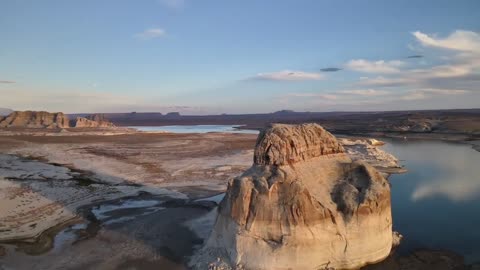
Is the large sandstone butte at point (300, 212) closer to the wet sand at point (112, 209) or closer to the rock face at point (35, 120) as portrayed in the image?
the wet sand at point (112, 209)

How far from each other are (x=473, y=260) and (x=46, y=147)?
45970 millimetres

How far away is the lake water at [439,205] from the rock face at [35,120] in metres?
80.6

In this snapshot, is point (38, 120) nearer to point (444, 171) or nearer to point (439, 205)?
point (444, 171)

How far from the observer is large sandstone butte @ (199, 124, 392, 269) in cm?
1138

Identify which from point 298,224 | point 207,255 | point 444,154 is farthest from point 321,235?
point 444,154

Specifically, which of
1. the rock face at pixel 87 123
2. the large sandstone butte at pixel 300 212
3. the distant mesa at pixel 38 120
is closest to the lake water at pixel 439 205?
the large sandstone butte at pixel 300 212

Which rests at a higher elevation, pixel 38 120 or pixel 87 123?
pixel 38 120

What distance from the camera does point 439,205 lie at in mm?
20438

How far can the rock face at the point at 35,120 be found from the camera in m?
88.2

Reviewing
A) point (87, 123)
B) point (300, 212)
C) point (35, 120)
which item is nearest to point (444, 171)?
point (300, 212)

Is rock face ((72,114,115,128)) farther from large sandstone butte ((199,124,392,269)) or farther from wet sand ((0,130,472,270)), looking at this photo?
large sandstone butte ((199,124,392,269))

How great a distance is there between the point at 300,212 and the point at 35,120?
94.8 meters

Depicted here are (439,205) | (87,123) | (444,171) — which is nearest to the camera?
(439,205)

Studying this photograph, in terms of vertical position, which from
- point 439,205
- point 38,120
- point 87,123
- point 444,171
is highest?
point 38,120
